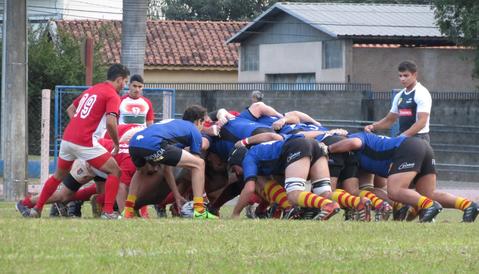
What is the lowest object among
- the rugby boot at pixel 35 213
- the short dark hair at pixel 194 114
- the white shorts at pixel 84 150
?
the rugby boot at pixel 35 213

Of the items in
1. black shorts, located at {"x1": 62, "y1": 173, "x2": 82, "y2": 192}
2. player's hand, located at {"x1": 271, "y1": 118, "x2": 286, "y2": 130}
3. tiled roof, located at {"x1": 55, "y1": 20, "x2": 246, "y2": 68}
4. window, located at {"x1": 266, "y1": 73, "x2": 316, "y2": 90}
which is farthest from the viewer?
tiled roof, located at {"x1": 55, "y1": 20, "x2": 246, "y2": 68}

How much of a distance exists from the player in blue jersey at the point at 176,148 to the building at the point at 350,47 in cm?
2794

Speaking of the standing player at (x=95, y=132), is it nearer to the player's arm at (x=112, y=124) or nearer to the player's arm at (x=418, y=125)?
the player's arm at (x=112, y=124)

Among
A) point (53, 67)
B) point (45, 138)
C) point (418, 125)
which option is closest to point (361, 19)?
point (53, 67)

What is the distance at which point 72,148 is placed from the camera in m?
13.9

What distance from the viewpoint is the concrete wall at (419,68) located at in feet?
146

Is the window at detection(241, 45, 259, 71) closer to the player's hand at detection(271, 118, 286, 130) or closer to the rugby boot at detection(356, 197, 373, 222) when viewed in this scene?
the player's hand at detection(271, 118, 286, 130)

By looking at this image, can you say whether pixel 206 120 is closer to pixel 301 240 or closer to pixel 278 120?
pixel 278 120

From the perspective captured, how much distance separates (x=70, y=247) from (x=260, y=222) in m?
3.38

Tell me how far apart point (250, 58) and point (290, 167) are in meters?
38.0

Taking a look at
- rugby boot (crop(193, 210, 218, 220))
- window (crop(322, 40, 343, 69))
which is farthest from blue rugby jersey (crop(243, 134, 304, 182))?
window (crop(322, 40, 343, 69))

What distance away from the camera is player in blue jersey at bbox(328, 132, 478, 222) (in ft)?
44.7

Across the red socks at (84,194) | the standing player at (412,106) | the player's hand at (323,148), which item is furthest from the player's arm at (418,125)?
the red socks at (84,194)

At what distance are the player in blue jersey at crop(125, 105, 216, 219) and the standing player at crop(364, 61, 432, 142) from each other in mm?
2350
